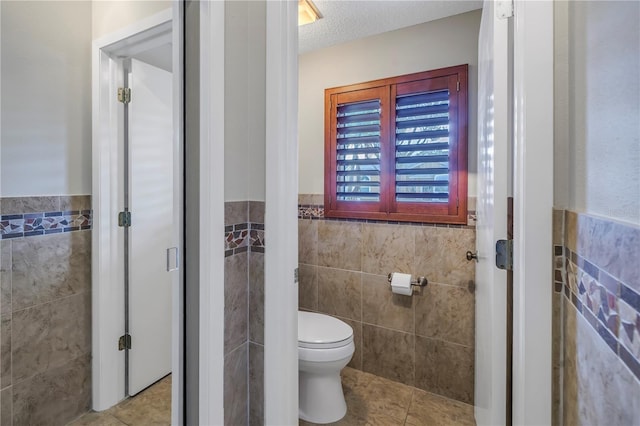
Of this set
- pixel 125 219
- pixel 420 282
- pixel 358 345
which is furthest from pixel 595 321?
pixel 358 345

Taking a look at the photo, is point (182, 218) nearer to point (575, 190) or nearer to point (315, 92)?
point (575, 190)

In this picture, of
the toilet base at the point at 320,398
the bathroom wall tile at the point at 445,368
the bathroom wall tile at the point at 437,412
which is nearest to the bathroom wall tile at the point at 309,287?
the toilet base at the point at 320,398

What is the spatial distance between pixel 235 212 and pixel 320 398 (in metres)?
1.24

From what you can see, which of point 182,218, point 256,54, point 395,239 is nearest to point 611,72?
point 256,54

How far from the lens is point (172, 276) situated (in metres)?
0.96

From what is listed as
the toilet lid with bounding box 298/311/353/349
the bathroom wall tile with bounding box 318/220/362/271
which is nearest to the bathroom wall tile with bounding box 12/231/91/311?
the toilet lid with bounding box 298/311/353/349

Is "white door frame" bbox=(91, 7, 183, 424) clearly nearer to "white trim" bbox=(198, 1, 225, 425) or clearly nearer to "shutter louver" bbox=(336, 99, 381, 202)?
"white trim" bbox=(198, 1, 225, 425)

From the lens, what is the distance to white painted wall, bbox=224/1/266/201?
1.03 metres

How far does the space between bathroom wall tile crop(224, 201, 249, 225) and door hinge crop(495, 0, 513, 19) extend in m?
1.02

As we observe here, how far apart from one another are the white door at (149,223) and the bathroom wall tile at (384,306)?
4.78ft

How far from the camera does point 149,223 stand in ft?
3.22

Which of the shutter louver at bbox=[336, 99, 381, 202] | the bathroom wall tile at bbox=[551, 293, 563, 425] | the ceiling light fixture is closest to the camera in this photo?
the bathroom wall tile at bbox=[551, 293, 563, 425]

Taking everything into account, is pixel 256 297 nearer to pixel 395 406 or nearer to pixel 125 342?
pixel 125 342

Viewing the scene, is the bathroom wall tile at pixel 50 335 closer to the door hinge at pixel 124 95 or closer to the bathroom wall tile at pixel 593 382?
the door hinge at pixel 124 95
